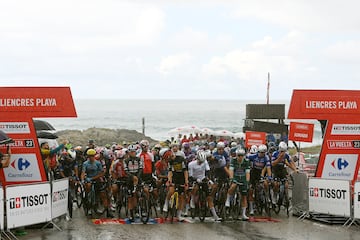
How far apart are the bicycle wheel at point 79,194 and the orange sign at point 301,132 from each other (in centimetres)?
946

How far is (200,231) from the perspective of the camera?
14484 millimetres

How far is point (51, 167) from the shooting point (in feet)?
54.1

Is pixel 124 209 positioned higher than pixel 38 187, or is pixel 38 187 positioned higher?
pixel 38 187

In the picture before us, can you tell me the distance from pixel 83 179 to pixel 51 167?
0.90m

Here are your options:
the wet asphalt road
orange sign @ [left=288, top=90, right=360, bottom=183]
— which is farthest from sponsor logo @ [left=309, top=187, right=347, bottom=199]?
orange sign @ [left=288, top=90, right=360, bottom=183]

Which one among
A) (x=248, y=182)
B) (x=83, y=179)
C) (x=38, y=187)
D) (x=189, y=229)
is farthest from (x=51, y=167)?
(x=248, y=182)

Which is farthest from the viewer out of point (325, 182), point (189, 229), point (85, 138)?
point (85, 138)

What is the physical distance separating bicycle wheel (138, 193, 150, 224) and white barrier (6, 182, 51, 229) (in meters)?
2.37

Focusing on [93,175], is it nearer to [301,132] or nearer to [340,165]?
[340,165]

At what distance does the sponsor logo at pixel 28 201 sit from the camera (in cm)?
1323

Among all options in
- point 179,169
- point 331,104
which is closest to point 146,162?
point 179,169

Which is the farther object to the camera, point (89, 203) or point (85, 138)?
point (85, 138)

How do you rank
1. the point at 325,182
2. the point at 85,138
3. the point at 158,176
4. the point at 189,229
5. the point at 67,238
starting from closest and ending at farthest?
1. the point at 67,238
2. the point at 189,229
3. the point at 325,182
4. the point at 158,176
5. the point at 85,138

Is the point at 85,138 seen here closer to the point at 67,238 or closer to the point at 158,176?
the point at 158,176
